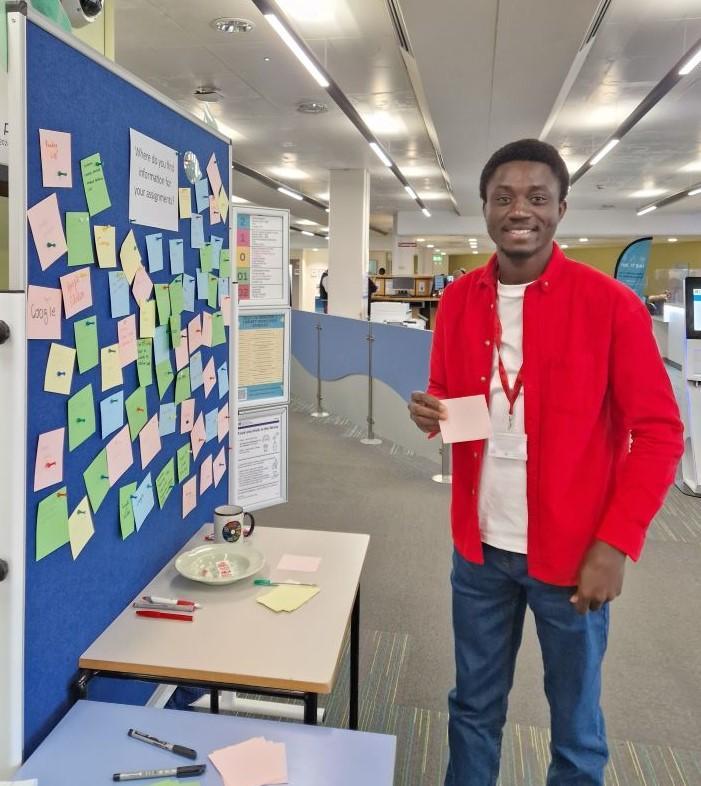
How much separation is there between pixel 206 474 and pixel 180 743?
89cm

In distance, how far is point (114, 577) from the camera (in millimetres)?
1432

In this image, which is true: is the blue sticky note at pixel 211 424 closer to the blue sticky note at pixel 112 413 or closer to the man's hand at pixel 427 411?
the blue sticky note at pixel 112 413

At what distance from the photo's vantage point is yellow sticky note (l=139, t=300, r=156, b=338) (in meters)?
1.47

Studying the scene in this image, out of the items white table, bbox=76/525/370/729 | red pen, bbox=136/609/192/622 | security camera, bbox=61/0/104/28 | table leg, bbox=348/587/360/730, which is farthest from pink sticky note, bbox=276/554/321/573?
security camera, bbox=61/0/104/28

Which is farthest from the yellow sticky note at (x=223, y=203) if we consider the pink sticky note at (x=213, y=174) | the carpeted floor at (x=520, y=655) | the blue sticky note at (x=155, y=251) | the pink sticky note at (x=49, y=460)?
the carpeted floor at (x=520, y=655)

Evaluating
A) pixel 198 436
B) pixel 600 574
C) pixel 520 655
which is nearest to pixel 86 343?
pixel 198 436

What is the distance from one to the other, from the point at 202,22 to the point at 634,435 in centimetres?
454

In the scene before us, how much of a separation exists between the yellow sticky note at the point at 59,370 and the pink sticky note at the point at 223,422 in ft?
2.68

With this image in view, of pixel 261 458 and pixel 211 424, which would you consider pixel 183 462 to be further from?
pixel 261 458

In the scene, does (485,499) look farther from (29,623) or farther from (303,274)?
(303,274)

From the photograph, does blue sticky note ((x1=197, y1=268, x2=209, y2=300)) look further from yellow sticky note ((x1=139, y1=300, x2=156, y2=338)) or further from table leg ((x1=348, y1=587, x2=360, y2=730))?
table leg ((x1=348, y1=587, x2=360, y2=730))

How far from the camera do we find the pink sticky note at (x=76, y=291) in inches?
46.1

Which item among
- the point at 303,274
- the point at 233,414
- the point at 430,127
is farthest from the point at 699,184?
the point at 303,274

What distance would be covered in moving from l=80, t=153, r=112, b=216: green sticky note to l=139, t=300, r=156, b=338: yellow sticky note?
0.25 meters
